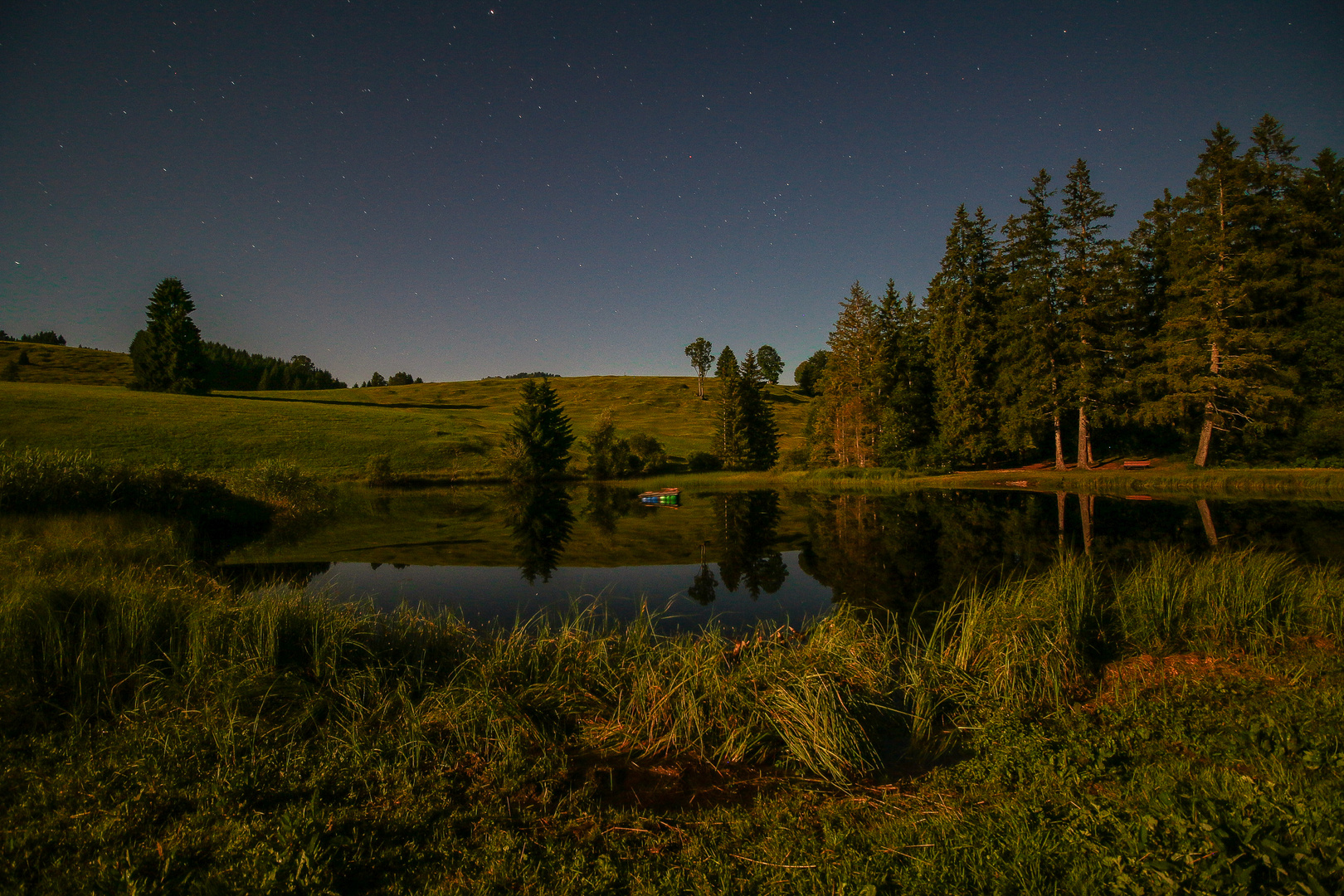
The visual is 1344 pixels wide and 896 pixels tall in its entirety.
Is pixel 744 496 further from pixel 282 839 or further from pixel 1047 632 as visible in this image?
pixel 282 839

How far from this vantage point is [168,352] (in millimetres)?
65750

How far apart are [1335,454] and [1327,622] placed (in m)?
35.4

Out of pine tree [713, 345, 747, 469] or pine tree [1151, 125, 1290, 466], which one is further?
pine tree [713, 345, 747, 469]

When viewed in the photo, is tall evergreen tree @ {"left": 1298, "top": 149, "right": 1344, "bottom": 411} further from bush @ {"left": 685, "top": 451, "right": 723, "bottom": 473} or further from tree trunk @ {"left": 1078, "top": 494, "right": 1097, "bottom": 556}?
bush @ {"left": 685, "top": 451, "right": 723, "bottom": 473}

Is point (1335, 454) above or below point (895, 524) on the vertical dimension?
above

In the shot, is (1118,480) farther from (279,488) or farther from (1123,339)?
(279,488)

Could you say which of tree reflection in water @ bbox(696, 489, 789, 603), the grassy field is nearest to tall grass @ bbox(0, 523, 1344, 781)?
tree reflection in water @ bbox(696, 489, 789, 603)

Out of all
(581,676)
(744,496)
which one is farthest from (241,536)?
(744,496)

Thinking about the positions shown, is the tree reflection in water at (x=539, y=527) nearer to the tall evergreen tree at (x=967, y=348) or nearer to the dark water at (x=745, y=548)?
the dark water at (x=745, y=548)

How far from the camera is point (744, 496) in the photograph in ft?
119

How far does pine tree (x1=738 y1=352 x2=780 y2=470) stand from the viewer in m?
58.6

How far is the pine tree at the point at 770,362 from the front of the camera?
13175cm

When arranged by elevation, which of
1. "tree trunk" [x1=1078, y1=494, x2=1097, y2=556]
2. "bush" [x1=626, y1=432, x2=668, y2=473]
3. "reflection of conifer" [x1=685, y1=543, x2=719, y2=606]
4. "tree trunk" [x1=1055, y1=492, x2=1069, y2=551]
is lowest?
"reflection of conifer" [x1=685, y1=543, x2=719, y2=606]

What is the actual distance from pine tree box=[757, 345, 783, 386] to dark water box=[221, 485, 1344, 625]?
104 m
